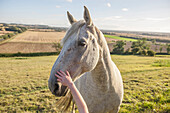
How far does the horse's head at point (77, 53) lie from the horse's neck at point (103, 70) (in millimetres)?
196

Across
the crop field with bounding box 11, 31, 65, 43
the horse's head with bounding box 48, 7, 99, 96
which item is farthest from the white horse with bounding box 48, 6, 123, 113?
the crop field with bounding box 11, 31, 65, 43

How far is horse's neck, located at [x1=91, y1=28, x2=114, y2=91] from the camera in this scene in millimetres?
1834

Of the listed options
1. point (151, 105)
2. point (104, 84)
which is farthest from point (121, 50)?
point (104, 84)

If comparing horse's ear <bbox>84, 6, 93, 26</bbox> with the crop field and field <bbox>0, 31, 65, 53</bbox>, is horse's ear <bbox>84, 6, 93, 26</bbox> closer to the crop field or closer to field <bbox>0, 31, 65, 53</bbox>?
field <bbox>0, 31, 65, 53</bbox>

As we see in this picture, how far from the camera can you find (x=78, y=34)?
60.9 inches

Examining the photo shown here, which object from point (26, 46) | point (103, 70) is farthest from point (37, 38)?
point (103, 70)

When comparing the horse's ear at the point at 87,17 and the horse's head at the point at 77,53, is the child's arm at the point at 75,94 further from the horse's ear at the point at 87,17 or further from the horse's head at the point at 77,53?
the horse's ear at the point at 87,17

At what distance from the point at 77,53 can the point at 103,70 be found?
Answer: 63cm

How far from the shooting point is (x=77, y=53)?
154cm

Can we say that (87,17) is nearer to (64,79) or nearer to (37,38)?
(64,79)

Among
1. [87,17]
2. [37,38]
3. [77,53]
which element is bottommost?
[77,53]

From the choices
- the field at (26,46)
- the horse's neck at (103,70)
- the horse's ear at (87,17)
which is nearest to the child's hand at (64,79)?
the horse's neck at (103,70)

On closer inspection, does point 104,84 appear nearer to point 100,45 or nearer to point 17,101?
point 100,45

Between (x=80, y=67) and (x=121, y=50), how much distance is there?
151 ft
